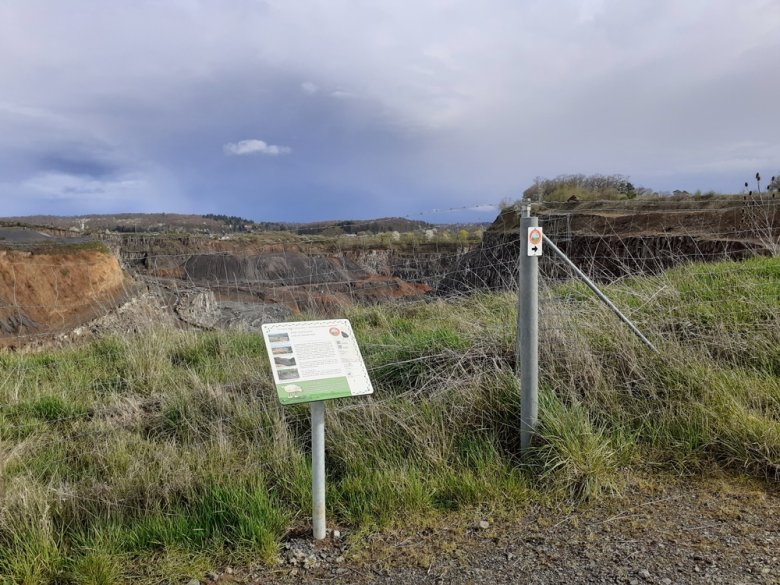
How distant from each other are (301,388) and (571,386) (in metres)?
2.17

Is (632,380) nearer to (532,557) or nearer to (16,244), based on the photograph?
(532,557)

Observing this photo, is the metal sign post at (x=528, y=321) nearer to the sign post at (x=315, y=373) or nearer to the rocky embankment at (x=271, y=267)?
the sign post at (x=315, y=373)

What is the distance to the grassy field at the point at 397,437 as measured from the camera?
3.10 m

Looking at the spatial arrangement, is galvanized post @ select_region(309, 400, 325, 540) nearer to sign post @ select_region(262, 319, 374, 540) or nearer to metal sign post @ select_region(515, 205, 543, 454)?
sign post @ select_region(262, 319, 374, 540)

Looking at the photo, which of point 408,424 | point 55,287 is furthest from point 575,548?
point 55,287

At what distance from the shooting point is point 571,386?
4.12 m

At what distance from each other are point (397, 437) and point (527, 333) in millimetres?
1170

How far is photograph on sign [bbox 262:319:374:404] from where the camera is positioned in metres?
3.00

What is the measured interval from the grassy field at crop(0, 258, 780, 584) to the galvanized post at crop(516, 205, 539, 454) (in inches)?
4.9

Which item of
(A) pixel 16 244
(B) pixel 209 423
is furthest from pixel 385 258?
(B) pixel 209 423

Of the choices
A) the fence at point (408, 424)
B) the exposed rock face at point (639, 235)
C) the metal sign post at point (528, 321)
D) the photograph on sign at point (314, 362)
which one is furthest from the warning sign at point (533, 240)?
the exposed rock face at point (639, 235)

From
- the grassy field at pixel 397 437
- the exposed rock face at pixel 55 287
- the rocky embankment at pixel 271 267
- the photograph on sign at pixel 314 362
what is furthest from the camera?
the rocky embankment at pixel 271 267

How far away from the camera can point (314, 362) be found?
10.3 feet

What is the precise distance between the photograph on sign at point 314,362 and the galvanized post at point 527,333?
114 cm
